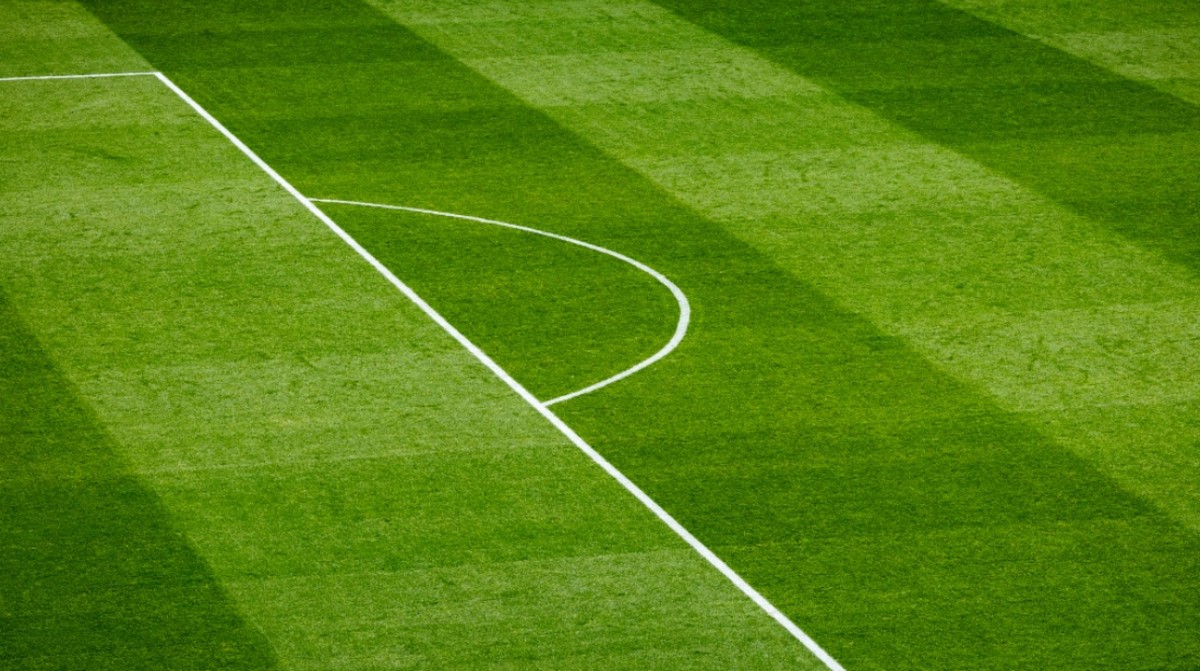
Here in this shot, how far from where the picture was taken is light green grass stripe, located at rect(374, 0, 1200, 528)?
9.56 meters

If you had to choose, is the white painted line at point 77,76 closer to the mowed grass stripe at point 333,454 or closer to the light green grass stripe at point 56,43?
the light green grass stripe at point 56,43

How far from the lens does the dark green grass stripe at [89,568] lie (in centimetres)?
673

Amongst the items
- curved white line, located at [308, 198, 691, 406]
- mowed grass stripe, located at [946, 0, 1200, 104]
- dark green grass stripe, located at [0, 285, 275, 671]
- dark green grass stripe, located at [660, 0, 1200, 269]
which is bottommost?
dark green grass stripe, located at [0, 285, 275, 671]

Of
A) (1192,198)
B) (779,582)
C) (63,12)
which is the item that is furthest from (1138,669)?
(63,12)

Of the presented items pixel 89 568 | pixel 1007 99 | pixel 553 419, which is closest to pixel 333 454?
pixel 553 419

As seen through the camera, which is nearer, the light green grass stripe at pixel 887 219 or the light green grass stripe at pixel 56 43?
the light green grass stripe at pixel 887 219

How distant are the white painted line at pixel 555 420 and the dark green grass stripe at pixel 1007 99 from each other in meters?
4.59

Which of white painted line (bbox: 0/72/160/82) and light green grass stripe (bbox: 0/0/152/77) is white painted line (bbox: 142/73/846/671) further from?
light green grass stripe (bbox: 0/0/152/77)

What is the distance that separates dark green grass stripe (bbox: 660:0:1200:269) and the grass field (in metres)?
0.06

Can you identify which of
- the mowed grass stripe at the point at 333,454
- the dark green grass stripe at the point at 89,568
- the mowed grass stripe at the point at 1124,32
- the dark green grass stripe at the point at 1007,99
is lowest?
the dark green grass stripe at the point at 89,568

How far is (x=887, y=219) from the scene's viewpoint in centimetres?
1179

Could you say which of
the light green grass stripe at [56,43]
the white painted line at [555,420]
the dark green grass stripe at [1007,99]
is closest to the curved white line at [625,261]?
the white painted line at [555,420]

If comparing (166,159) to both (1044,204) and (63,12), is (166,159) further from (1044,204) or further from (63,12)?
(1044,204)

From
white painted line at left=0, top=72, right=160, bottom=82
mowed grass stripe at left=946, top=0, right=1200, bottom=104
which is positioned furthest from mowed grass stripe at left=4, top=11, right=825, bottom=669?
mowed grass stripe at left=946, top=0, right=1200, bottom=104
